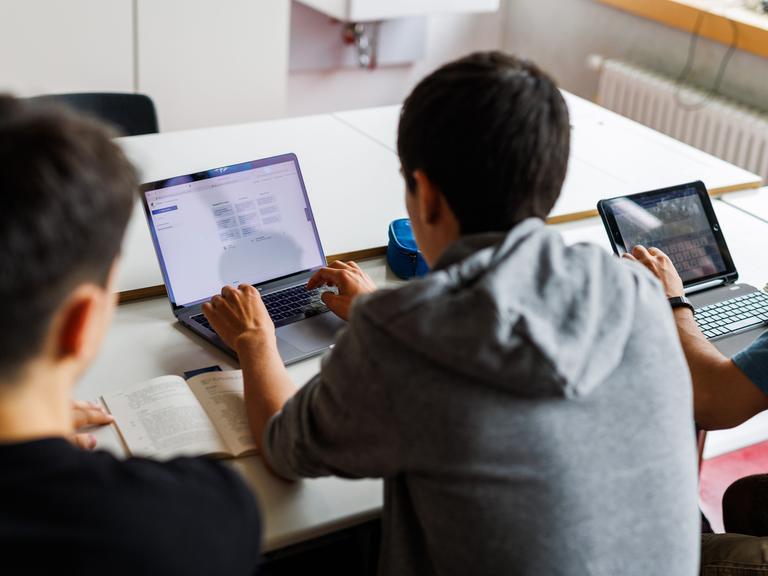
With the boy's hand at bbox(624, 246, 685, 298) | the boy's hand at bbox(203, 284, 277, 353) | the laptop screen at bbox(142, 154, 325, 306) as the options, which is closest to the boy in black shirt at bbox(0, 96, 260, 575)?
the boy's hand at bbox(203, 284, 277, 353)

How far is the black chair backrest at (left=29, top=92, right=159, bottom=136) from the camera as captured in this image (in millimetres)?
2623

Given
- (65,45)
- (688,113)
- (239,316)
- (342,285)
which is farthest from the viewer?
(688,113)

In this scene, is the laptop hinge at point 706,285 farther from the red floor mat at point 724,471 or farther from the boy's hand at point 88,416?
the boy's hand at point 88,416

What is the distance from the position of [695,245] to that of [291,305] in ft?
2.71

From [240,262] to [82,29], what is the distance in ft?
6.38

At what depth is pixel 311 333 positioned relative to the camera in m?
1.68

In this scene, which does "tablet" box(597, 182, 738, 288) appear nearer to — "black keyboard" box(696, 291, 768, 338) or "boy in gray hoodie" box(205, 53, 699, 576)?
"black keyboard" box(696, 291, 768, 338)

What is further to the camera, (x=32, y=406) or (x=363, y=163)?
(x=363, y=163)

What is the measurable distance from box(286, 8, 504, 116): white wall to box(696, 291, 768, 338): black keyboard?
9.31 ft

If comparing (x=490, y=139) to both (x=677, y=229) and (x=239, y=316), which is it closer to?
(x=239, y=316)

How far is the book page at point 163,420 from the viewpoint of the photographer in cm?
136

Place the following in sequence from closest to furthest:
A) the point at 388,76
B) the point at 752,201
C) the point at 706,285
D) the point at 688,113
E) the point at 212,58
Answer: the point at 706,285 → the point at 752,201 → the point at 212,58 → the point at 688,113 → the point at 388,76

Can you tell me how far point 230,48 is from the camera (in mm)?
3654

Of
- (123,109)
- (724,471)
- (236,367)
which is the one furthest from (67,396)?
(724,471)
